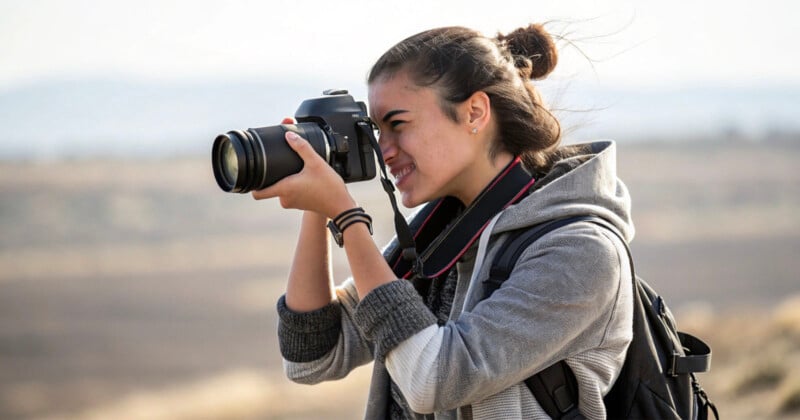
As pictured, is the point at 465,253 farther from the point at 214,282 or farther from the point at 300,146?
the point at 214,282

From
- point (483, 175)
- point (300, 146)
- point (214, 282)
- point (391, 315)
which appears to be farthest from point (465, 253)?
point (214, 282)

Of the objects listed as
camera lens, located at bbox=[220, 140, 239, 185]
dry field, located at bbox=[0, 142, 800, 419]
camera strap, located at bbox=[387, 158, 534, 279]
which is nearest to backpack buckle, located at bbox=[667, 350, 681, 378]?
camera strap, located at bbox=[387, 158, 534, 279]

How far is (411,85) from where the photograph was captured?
83.8 inches

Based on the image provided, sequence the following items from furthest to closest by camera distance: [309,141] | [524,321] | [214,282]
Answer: [214,282]
[309,141]
[524,321]

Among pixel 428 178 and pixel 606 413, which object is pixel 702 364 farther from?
pixel 428 178

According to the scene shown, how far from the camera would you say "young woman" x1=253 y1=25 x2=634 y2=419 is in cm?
187

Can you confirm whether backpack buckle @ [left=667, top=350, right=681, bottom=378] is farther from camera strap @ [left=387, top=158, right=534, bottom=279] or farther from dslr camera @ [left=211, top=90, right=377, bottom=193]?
dslr camera @ [left=211, top=90, right=377, bottom=193]

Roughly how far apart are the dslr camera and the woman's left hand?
0.02 metres

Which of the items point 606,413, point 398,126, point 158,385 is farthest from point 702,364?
point 158,385

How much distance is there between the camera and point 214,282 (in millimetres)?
21062

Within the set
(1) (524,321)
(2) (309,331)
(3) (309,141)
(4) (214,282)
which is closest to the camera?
(1) (524,321)

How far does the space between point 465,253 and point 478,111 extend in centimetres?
28

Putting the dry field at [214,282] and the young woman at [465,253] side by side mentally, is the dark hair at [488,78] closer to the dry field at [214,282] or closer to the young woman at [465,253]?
the young woman at [465,253]

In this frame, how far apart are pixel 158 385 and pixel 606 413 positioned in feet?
37.9
